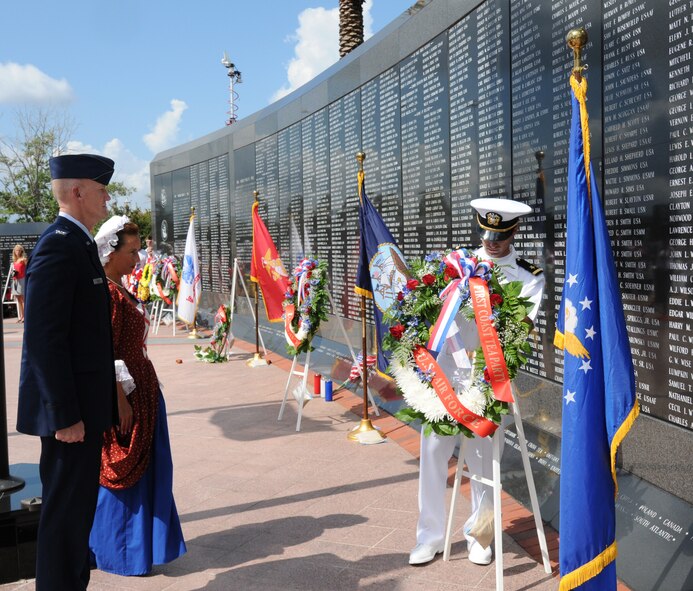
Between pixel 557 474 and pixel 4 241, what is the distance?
20.1 m

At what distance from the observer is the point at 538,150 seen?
4.52 m

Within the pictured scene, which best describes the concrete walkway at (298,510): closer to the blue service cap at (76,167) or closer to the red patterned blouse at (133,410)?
the red patterned blouse at (133,410)

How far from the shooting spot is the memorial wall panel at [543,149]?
10.8ft

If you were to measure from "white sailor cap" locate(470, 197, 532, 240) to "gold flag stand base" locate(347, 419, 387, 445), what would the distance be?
2704 mm

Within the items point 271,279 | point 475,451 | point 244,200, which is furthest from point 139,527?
point 244,200

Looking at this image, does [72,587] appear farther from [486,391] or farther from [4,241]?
[4,241]

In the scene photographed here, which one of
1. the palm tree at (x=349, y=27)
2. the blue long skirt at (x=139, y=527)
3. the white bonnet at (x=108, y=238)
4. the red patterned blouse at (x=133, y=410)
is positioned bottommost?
the blue long skirt at (x=139, y=527)

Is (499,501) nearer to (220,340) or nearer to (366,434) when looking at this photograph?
(366,434)

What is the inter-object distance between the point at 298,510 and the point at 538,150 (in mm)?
2789

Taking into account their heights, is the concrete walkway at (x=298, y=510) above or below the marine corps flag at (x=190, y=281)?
below

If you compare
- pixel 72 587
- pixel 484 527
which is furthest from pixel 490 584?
pixel 72 587

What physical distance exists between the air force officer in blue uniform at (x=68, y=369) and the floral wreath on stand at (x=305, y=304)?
3560mm

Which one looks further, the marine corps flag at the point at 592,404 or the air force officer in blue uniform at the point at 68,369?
the marine corps flag at the point at 592,404

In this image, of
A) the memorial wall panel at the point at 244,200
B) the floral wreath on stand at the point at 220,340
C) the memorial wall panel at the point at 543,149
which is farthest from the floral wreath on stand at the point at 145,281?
the memorial wall panel at the point at 543,149
